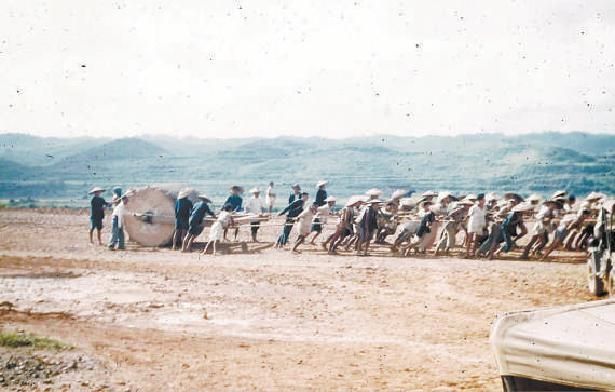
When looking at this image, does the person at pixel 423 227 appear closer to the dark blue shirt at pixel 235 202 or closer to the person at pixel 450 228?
the person at pixel 450 228

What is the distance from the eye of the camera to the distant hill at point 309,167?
2689 inches

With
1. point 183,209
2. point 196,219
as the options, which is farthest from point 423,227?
point 183,209

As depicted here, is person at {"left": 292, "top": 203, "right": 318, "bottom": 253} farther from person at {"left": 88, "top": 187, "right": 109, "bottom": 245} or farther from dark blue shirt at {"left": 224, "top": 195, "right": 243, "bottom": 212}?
person at {"left": 88, "top": 187, "right": 109, "bottom": 245}

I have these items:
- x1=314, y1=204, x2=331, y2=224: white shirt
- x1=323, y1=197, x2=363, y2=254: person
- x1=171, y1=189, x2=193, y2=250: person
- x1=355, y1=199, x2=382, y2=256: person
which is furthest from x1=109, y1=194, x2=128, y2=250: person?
x1=355, y1=199, x2=382, y2=256: person

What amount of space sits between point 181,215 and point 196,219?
2.53 feet

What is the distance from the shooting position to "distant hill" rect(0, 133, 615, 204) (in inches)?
2689

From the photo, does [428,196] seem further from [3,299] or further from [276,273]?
[3,299]

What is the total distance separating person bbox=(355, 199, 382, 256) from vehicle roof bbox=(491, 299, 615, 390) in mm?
12423

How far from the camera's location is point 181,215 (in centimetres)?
1931

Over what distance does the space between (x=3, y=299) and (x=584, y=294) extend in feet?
35.4

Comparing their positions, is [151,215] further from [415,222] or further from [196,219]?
[415,222]

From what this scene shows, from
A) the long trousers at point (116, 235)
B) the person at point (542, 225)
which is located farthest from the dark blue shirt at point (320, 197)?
the person at point (542, 225)

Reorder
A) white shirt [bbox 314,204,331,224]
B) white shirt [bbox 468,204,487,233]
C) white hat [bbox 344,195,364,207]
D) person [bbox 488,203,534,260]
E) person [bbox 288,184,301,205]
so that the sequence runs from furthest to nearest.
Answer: person [bbox 288,184,301,205]
white shirt [bbox 314,204,331,224]
white hat [bbox 344,195,364,207]
white shirt [bbox 468,204,487,233]
person [bbox 488,203,534,260]

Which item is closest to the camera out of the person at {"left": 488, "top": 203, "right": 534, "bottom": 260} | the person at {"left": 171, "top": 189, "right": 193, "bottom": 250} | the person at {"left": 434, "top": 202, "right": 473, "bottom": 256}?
the person at {"left": 488, "top": 203, "right": 534, "bottom": 260}
